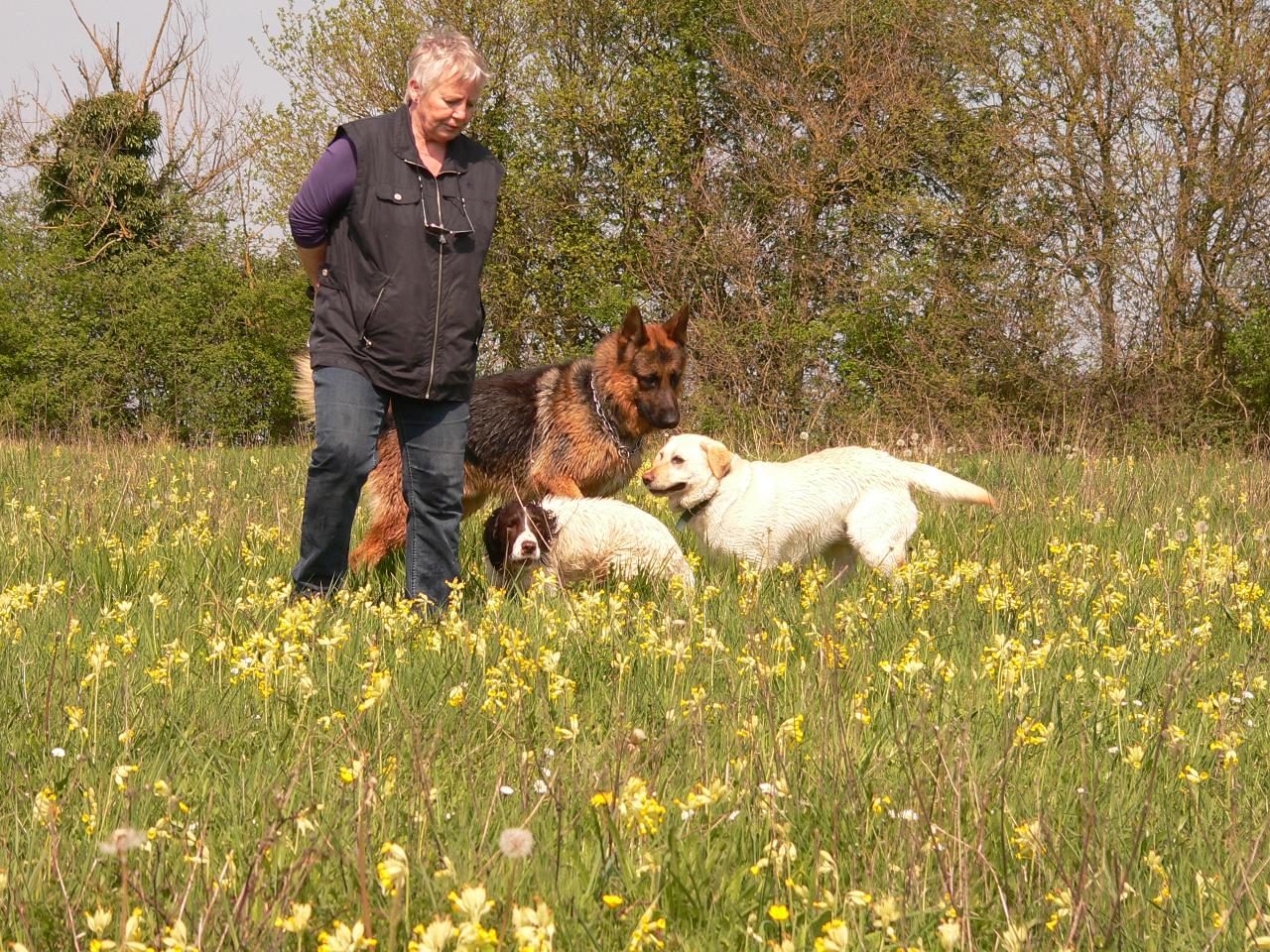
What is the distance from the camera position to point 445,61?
16.0ft

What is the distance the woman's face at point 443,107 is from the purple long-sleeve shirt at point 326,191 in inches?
13.1

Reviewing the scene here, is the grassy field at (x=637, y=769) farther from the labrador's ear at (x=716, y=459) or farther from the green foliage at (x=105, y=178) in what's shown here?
the green foliage at (x=105, y=178)

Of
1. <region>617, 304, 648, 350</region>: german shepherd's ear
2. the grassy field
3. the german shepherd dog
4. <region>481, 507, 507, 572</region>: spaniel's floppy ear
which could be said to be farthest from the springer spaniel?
<region>617, 304, 648, 350</region>: german shepherd's ear

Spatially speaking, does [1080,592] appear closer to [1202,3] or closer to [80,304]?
[1202,3]

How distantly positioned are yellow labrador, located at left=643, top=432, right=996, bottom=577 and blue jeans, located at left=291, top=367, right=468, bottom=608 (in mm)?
1420

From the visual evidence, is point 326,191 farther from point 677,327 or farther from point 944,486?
point 677,327

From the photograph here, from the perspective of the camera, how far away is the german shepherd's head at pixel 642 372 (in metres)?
7.93

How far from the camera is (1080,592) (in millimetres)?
5062

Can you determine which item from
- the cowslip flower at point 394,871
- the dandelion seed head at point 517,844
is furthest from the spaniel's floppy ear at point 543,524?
the dandelion seed head at point 517,844

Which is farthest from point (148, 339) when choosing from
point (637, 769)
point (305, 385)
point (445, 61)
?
point (637, 769)

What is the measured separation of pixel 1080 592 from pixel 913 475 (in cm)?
144

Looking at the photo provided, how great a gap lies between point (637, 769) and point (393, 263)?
2959mm

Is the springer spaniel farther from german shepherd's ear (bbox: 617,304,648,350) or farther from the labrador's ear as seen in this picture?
german shepherd's ear (bbox: 617,304,648,350)

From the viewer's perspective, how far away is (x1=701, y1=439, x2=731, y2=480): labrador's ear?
6.42 m
